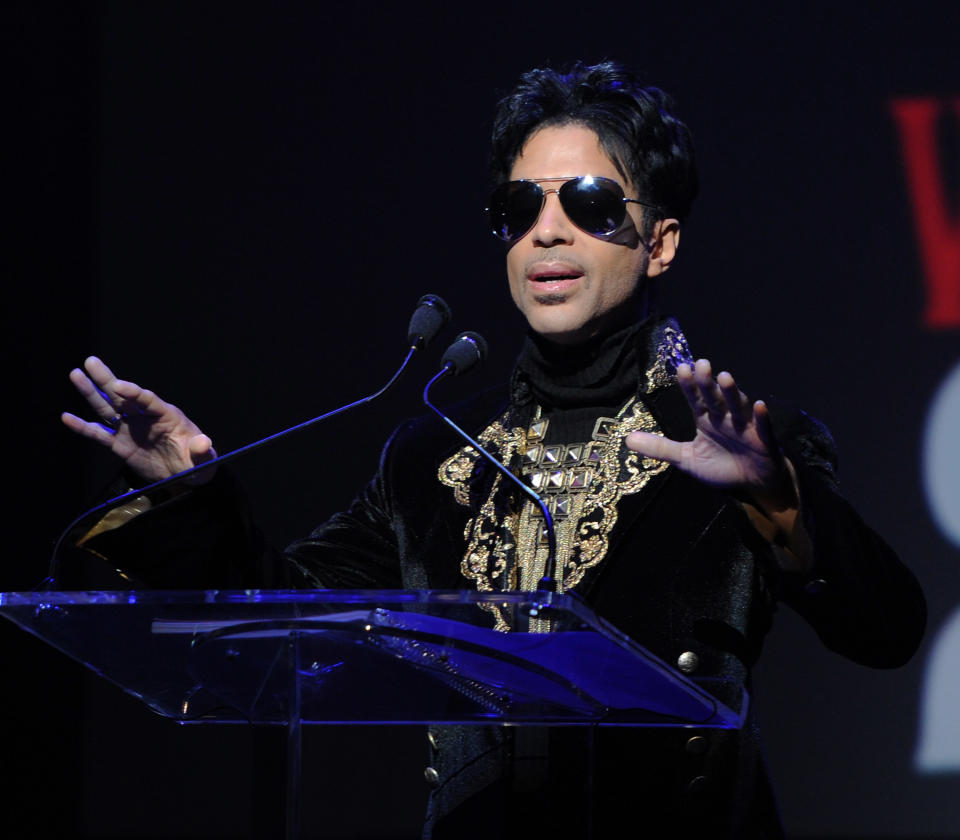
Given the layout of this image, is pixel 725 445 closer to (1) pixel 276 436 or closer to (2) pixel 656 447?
(2) pixel 656 447

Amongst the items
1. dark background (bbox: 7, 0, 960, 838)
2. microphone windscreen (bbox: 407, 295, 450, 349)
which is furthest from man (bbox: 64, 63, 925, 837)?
dark background (bbox: 7, 0, 960, 838)

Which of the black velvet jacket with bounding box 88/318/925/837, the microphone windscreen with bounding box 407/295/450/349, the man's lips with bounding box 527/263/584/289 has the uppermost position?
the man's lips with bounding box 527/263/584/289

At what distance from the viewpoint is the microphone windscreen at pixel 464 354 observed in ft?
5.99

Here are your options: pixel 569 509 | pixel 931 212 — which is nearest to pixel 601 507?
pixel 569 509

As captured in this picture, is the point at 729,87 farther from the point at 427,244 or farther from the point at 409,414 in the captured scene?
the point at 409,414

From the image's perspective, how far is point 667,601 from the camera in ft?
6.11

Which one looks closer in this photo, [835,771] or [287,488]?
[835,771]

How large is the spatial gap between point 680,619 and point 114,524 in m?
0.76


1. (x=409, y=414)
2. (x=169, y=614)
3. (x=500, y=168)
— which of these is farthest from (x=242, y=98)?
(x=169, y=614)

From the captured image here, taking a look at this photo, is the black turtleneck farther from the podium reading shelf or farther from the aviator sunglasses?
the podium reading shelf

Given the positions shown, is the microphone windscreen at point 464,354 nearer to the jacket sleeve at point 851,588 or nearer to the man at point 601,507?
the man at point 601,507

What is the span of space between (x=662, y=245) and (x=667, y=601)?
65cm

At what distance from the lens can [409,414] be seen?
3377 millimetres

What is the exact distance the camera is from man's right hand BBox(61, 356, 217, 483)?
1698mm
